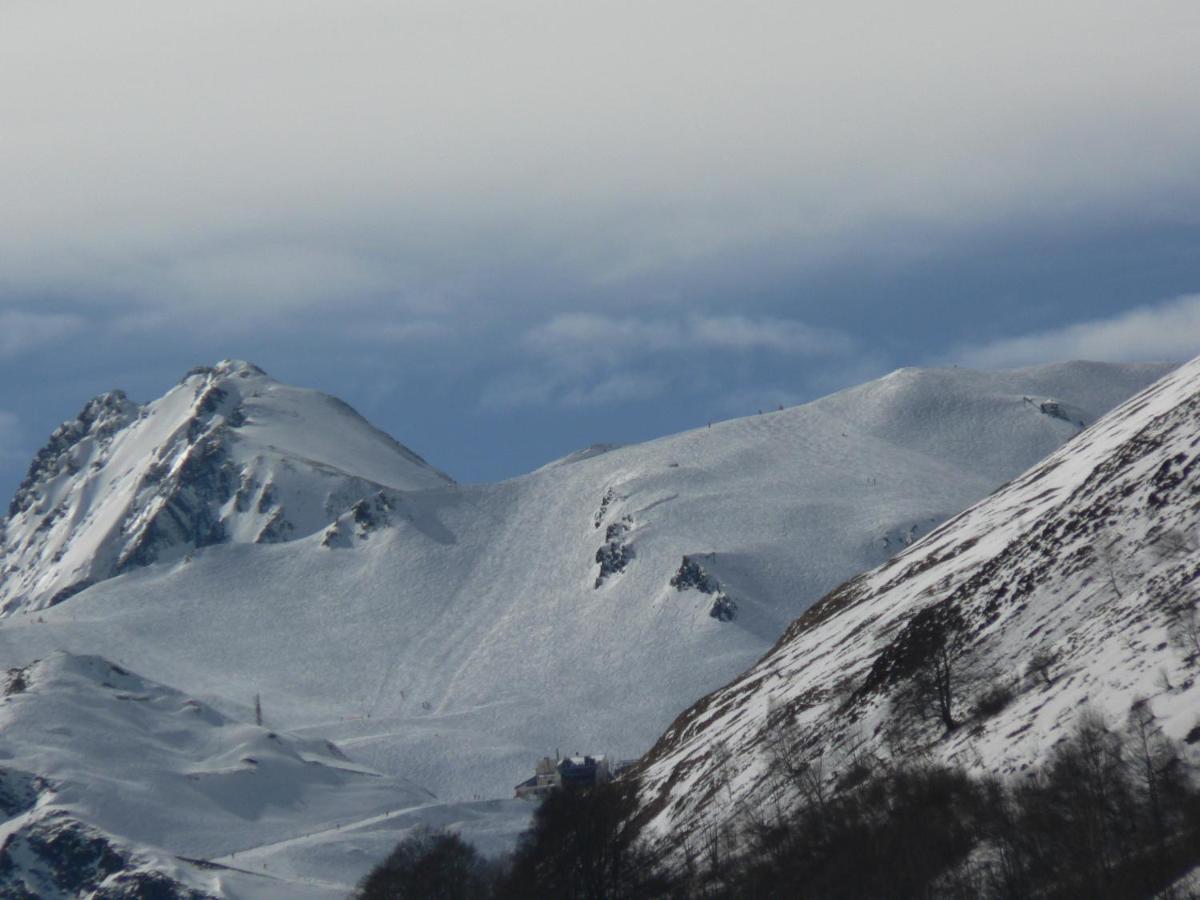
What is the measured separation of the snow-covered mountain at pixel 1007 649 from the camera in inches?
3371

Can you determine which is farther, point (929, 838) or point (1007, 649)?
point (1007, 649)

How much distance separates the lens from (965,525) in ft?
448

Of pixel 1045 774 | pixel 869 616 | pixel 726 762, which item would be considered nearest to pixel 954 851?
pixel 1045 774

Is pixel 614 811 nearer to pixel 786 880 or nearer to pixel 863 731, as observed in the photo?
pixel 863 731

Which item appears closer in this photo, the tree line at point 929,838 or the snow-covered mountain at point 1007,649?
the tree line at point 929,838

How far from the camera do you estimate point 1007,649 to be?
96562 millimetres

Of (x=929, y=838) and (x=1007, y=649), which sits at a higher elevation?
(x=1007, y=649)

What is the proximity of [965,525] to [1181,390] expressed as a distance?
65.0ft

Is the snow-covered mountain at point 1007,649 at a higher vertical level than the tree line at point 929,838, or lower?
higher

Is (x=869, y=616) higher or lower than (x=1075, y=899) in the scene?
higher

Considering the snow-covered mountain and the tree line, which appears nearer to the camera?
the tree line

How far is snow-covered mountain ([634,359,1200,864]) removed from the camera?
3371 inches

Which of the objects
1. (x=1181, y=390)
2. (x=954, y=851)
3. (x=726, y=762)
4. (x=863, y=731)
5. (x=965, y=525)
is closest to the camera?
(x=954, y=851)

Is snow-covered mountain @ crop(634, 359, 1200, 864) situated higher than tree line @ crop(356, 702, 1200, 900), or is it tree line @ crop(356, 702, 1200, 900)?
snow-covered mountain @ crop(634, 359, 1200, 864)
